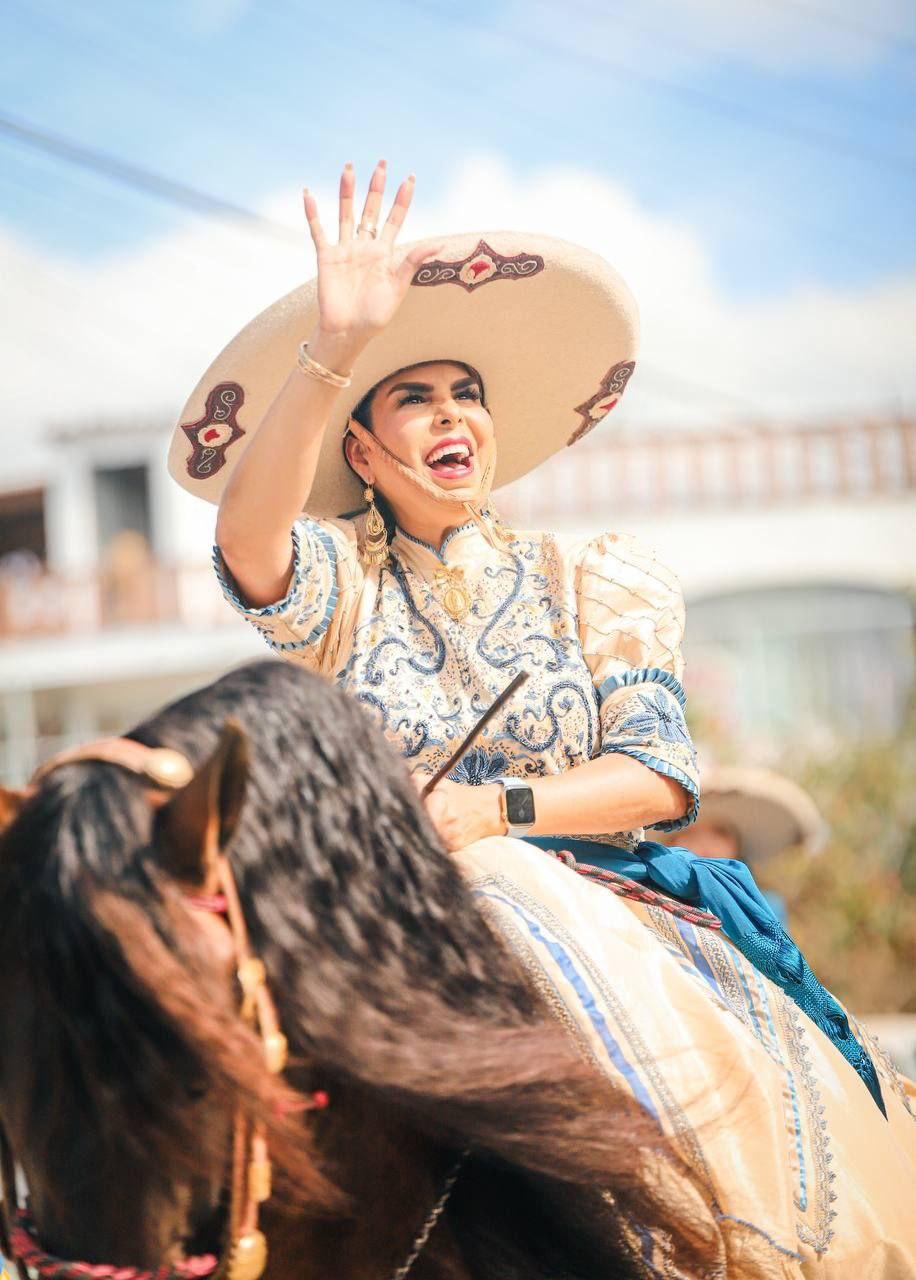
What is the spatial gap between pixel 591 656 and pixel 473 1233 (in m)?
0.98

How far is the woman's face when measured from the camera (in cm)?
250

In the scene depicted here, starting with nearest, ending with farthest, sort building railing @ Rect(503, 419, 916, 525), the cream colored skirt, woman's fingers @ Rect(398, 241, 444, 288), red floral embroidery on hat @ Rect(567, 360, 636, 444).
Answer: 1. the cream colored skirt
2. woman's fingers @ Rect(398, 241, 444, 288)
3. red floral embroidery on hat @ Rect(567, 360, 636, 444)
4. building railing @ Rect(503, 419, 916, 525)

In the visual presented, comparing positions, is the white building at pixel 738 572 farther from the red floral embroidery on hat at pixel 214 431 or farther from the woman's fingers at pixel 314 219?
the woman's fingers at pixel 314 219

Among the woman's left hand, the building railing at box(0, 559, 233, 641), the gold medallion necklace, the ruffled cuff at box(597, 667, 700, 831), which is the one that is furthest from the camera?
the building railing at box(0, 559, 233, 641)

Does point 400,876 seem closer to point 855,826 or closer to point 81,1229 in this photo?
point 81,1229

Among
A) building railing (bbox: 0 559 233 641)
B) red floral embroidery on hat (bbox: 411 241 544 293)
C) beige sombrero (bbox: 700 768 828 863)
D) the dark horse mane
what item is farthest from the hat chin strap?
building railing (bbox: 0 559 233 641)

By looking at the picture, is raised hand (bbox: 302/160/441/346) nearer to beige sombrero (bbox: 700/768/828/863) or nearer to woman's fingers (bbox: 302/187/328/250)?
woman's fingers (bbox: 302/187/328/250)

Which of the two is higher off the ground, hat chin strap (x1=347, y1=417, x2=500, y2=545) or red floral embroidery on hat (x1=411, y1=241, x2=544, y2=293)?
red floral embroidery on hat (x1=411, y1=241, x2=544, y2=293)

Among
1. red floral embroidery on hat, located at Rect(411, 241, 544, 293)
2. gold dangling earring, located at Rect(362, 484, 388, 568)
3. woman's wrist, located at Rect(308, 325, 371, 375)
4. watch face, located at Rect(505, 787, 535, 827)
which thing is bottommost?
watch face, located at Rect(505, 787, 535, 827)

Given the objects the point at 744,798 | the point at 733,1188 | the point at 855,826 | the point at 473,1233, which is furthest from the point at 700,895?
the point at 855,826

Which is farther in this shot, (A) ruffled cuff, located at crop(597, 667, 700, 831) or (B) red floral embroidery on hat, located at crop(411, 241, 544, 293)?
(B) red floral embroidery on hat, located at crop(411, 241, 544, 293)

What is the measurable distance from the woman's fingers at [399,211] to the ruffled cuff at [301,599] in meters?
0.48

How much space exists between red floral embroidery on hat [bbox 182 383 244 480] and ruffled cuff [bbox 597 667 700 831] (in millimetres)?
802

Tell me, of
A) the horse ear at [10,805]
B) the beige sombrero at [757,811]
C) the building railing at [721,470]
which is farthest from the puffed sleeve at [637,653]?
the building railing at [721,470]
